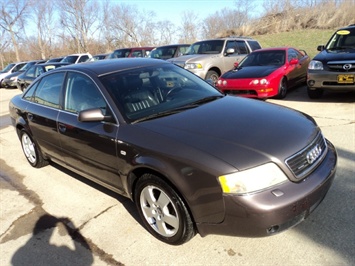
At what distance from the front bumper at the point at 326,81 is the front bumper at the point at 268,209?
17.0 ft

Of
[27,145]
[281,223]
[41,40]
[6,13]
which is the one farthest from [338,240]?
[41,40]

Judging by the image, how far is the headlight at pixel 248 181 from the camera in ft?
7.48

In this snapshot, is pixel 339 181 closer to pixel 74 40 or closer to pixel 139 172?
pixel 139 172

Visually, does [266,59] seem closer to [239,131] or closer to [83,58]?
[239,131]

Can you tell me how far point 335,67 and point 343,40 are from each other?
1.34 m

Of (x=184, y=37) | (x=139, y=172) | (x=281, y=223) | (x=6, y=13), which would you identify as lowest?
(x=184, y=37)

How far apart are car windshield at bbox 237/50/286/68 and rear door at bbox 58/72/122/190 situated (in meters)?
6.19

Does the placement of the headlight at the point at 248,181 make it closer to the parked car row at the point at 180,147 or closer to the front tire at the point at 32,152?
the parked car row at the point at 180,147

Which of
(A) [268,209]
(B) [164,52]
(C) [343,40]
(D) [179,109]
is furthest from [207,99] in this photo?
(B) [164,52]

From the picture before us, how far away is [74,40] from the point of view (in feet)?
153

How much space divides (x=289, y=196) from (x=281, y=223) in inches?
8.3

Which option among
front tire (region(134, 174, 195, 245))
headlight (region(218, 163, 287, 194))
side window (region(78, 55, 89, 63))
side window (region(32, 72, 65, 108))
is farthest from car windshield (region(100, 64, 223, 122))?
side window (region(78, 55, 89, 63))

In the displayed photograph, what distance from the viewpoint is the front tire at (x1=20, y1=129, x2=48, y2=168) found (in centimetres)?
488

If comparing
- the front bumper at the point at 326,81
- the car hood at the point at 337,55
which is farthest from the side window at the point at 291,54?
the front bumper at the point at 326,81
